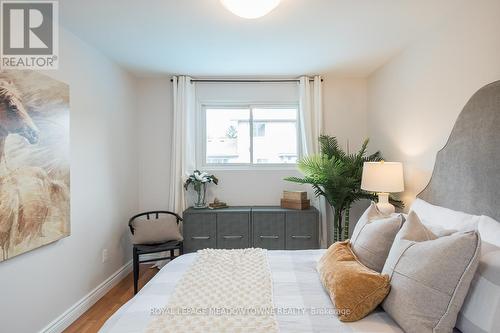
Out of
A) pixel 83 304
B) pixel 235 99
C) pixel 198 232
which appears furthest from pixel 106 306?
pixel 235 99

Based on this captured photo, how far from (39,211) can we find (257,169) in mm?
2455

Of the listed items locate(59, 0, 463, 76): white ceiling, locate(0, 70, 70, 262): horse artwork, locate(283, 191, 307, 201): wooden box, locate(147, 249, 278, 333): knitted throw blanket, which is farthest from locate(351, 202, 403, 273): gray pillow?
locate(0, 70, 70, 262): horse artwork

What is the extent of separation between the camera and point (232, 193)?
383 centimetres

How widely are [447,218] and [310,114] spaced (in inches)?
90.1

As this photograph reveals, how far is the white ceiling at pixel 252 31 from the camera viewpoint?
6.77 ft

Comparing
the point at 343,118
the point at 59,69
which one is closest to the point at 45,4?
the point at 59,69

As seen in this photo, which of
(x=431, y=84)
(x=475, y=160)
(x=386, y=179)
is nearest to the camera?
(x=475, y=160)

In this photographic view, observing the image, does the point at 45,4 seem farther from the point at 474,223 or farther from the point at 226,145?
the point at 474,223

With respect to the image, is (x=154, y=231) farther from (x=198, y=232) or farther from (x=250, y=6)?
(x=250, y=6)

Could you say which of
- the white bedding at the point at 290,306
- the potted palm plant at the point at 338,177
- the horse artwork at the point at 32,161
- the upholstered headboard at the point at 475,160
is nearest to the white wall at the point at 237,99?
the potted palm plant at the point at 338,177

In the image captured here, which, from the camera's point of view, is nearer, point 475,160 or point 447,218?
point 447,218

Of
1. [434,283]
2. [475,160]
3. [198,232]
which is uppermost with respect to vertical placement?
[475,160]

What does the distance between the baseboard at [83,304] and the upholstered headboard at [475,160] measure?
3105 millimetres

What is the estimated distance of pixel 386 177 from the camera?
258cm
